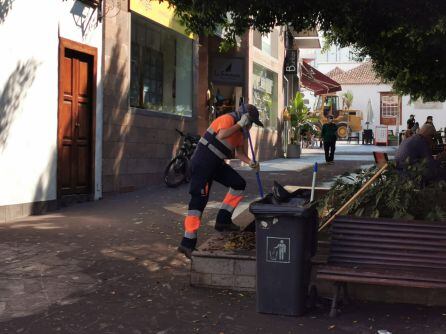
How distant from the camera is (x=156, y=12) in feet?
39.8

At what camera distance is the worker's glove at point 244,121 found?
19.8ft

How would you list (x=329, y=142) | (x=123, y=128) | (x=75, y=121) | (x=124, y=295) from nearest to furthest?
(x=124, y=295), (x=75, y=121), (x=123, y=128), (x=329, y=142)

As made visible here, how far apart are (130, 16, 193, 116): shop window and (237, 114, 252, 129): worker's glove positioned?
5.97 metres

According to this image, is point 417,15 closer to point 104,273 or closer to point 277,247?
point 277,247

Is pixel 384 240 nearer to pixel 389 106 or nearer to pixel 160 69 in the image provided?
pixel 160 69

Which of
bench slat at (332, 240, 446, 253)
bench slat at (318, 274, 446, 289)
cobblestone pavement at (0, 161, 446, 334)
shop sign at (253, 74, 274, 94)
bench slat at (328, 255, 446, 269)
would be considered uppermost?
shop sign at (253, 74, 274, 94)

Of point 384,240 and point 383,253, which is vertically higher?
point 384,240

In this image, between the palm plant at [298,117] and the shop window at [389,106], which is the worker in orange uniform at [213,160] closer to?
the palm plant at [298,117]

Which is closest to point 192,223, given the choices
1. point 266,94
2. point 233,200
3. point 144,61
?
point 233,200

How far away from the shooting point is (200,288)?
527 centimetres

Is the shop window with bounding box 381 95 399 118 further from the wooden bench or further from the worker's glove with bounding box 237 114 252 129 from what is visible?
the wooden bench

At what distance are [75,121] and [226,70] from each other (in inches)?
334

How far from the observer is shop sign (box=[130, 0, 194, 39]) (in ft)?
36.9

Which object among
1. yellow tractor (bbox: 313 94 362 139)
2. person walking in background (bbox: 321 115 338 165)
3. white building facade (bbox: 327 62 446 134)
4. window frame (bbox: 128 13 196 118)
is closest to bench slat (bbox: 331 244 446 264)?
window frame (bbox: 128 13 196 118)
